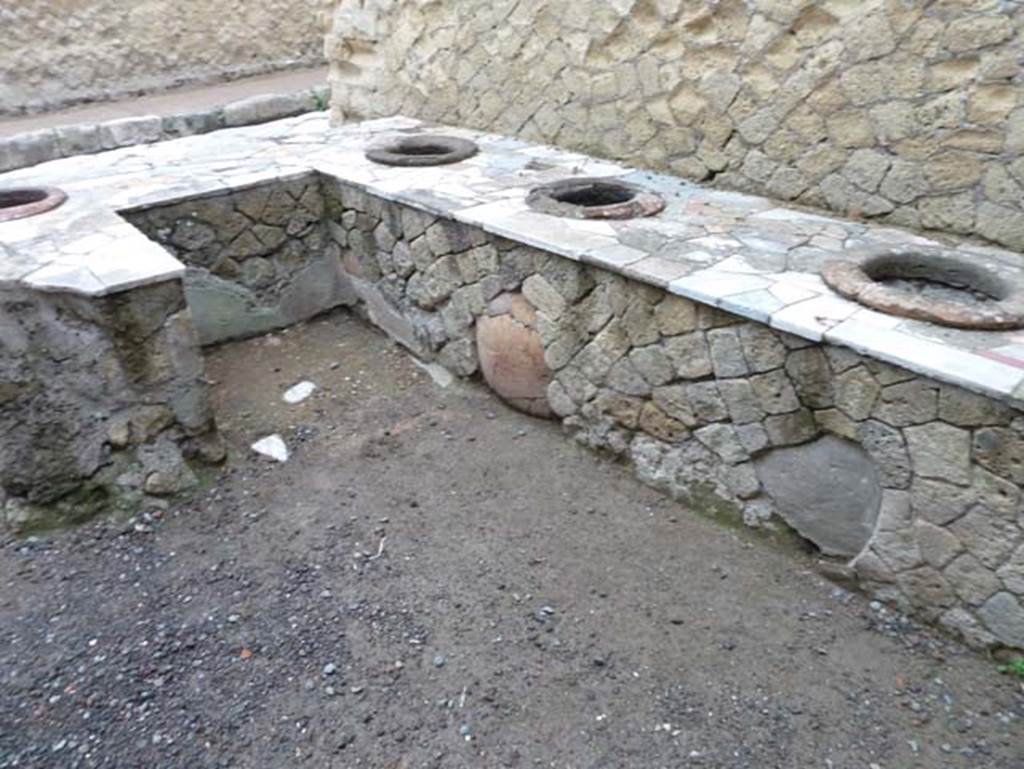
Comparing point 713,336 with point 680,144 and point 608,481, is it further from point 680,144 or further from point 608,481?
point 680,144

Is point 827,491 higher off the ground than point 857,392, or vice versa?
point 857,392

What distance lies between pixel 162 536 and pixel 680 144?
2812 millimetres

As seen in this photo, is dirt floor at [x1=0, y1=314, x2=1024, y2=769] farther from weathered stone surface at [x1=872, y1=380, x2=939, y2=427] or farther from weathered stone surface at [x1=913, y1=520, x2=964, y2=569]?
weathered stone surface at [x1=872, y1=380, x2=939, y2=427]

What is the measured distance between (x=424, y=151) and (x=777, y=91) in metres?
2.04

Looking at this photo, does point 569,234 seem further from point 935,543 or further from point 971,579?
point 971,579

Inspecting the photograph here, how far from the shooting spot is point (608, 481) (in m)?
3.03

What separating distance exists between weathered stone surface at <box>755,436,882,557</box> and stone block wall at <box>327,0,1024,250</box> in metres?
1.16

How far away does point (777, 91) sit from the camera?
3.38m

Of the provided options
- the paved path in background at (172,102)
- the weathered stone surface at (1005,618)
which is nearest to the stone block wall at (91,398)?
the weathered stone surface at (1005,618)

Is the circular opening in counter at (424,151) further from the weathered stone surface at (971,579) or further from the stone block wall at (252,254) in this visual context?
the weathered stone surface at (971,579)

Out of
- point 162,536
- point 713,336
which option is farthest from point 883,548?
point 162,536

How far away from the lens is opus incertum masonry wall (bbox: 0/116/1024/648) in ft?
7.15

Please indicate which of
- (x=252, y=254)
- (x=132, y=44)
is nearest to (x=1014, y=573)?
(x=252, y=254)

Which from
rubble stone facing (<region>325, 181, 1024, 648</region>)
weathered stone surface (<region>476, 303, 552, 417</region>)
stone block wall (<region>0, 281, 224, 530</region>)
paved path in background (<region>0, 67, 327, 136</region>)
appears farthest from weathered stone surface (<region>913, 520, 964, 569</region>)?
paved path in background (<region>0, 67, 327, 136</region>)
